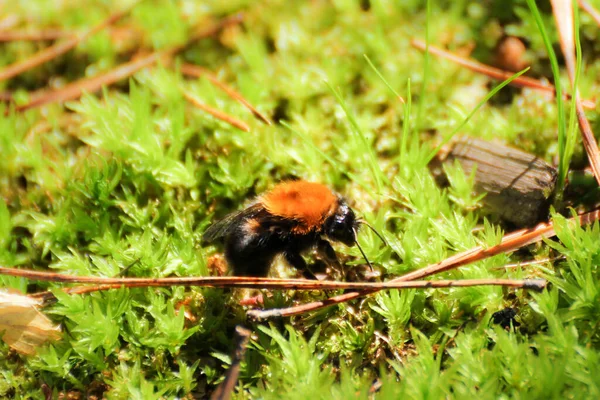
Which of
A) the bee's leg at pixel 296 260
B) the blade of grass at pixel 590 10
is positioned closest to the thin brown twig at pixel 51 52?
the bee's leg at pixel 296 260

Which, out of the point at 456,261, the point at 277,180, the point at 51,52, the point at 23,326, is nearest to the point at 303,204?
the point at 277,180

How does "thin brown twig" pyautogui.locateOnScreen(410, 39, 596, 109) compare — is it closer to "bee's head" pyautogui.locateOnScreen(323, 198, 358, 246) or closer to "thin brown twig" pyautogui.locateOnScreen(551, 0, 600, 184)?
"thin brown twig" pyautogui.locateOnScreen(551, 0, 600, 184)

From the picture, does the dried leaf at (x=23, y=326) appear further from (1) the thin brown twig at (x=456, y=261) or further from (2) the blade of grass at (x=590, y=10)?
(2) the blade of grass at (x=590, y=10)

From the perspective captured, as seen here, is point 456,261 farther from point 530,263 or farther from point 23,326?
point 23,326

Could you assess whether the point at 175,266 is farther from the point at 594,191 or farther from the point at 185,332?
the point at 594,191

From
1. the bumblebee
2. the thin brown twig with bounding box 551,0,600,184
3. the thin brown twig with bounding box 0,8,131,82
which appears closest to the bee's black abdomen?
the bumblebee

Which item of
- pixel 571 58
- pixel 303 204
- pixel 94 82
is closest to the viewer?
pixel 303 204
